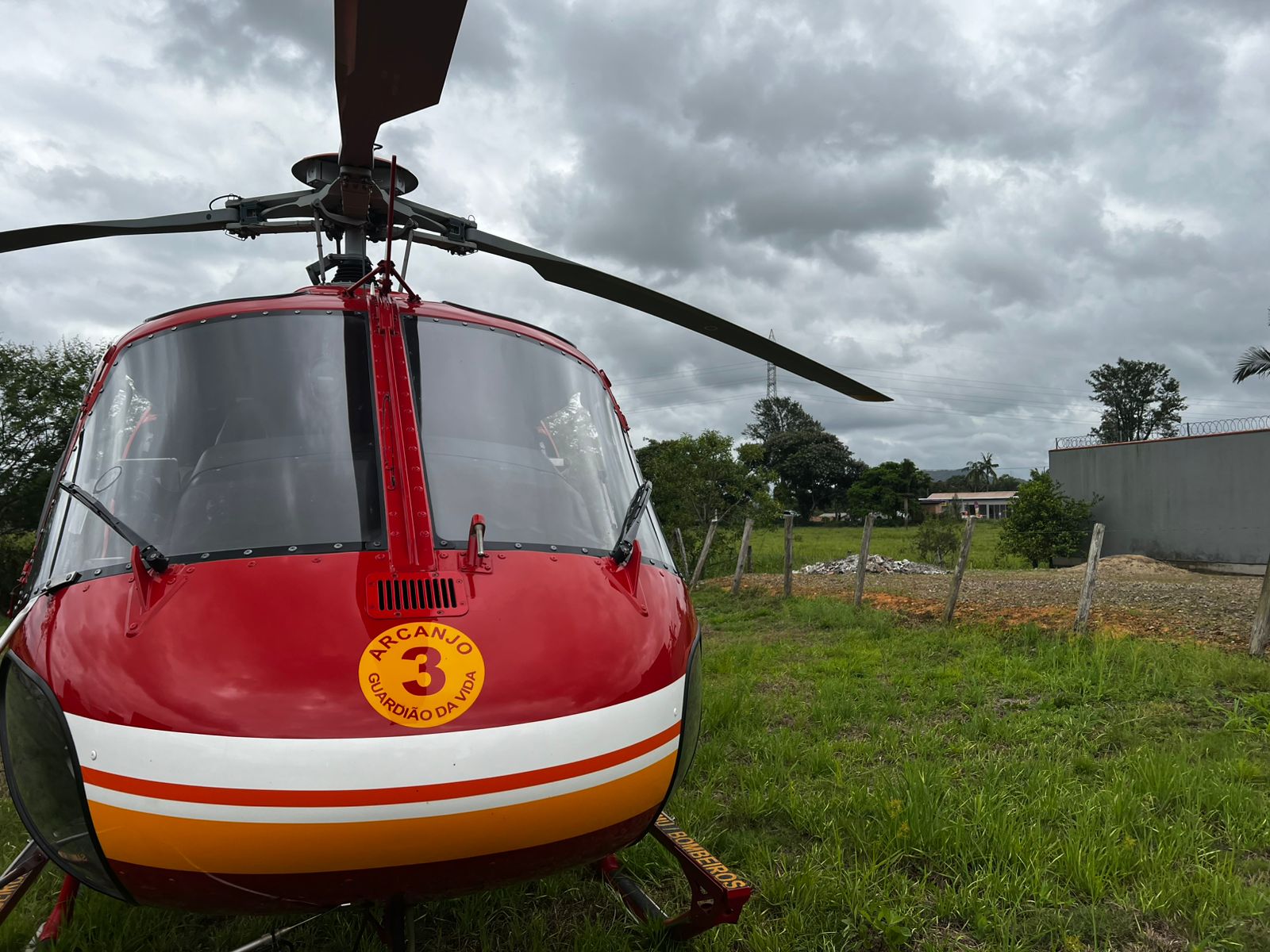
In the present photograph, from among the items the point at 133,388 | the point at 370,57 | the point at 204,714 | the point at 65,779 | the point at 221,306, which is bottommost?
the point at 65,779

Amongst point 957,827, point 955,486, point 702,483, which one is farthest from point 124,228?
point 955,486

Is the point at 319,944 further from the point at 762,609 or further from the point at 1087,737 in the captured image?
the point at 762,609

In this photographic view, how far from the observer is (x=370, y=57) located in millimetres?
1712

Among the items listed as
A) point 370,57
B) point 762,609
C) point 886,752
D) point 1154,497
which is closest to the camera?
point 370,57

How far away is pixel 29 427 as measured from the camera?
15195mm

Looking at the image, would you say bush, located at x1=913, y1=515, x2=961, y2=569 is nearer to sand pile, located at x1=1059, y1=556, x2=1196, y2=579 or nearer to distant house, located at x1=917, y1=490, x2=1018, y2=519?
sand pile, located at x1=1059, y1=556, x2=1196, y2=579

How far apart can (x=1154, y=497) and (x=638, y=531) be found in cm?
2589

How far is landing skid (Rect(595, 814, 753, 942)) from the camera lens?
2.51 meters

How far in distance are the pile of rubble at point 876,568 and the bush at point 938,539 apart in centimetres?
72

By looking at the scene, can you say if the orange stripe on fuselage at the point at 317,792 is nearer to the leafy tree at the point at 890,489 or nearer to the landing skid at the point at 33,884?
the landing skid at the point at 33,884

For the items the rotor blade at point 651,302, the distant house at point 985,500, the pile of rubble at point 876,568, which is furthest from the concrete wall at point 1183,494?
the distant house at point 985,500

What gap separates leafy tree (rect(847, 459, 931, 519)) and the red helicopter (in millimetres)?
52270

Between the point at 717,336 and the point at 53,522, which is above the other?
the point at 717,336

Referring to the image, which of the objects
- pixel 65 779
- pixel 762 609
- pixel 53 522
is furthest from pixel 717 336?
pixel 762 609
